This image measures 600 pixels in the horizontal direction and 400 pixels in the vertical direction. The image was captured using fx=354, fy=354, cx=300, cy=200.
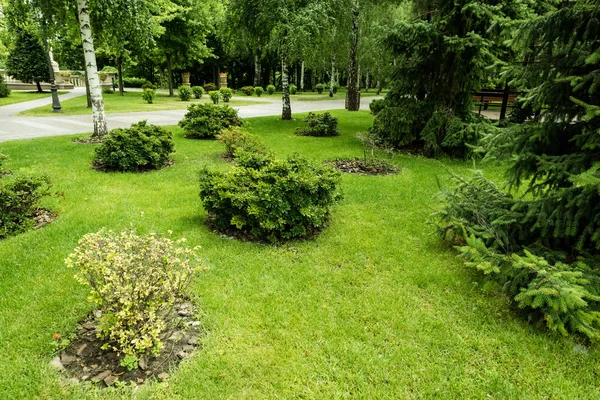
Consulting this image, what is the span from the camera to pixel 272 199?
14.3 feet

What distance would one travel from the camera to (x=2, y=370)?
2.54 meters

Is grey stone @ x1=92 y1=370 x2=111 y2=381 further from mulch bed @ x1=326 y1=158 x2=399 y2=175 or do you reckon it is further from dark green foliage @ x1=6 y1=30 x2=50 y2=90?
dark green foliage @ x1=6 y1=30 x2=50 y2=90

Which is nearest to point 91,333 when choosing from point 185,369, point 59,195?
point 185,369

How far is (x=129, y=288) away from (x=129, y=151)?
5263 mm

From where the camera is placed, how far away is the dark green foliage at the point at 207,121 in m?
10.8

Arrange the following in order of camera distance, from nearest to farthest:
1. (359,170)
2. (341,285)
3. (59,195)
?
(341,285) < (59,195) < (359,170)

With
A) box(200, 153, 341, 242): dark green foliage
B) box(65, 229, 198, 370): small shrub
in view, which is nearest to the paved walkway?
box(200, 153, 341, 242): dark green foliage

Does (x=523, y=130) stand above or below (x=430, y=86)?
below

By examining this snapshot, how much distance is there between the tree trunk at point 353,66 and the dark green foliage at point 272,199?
441 inches

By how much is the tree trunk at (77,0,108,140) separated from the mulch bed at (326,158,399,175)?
6353 mm

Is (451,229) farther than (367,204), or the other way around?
(367,204)

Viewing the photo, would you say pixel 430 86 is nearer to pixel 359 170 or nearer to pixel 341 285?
pixel 359 170

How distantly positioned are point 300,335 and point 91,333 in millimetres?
1699

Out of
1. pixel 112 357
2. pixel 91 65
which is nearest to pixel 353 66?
pixel 91 65
